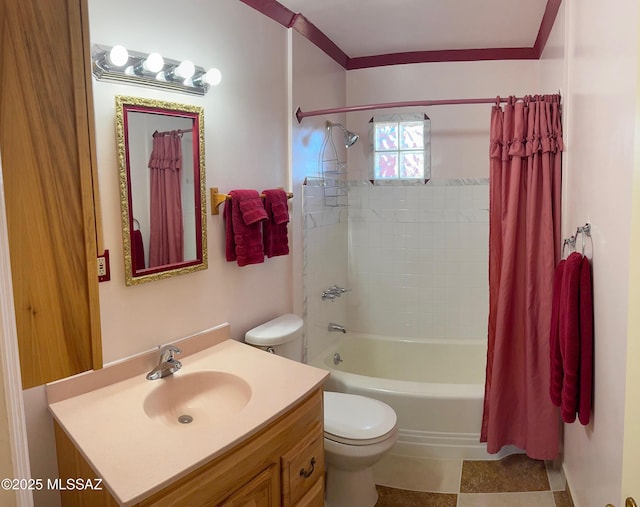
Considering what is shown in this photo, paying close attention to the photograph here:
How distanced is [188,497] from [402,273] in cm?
255

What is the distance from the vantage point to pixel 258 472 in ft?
4.75

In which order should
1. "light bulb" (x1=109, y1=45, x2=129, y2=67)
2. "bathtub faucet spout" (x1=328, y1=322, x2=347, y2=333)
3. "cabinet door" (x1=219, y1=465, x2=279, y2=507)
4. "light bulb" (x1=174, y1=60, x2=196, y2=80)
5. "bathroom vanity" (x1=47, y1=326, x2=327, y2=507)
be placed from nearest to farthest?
"bathroom vanity" (x1=47, y1=326, x2=327, y2=507), "cabinet door" (x1=219, y1=465, x2=279, y2=507), "light bulb" (x1=109, y1=45, x2=129, y2=67), "light bulb" (x1=174, y1=60, x2=196, y2=80), "bathtub faucet spout" (x1=328, y1=322, x2=347, y2=333)

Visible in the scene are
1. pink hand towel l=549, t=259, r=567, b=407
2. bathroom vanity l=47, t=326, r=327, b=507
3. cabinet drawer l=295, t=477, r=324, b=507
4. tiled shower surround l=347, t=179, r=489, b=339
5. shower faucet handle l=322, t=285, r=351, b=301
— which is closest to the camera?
bathroom vanity l=47, t=326, r=327, b=507

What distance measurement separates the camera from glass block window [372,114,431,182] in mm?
3408

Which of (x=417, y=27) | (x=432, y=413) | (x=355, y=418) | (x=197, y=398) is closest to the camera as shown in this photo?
(x=197, y=398)

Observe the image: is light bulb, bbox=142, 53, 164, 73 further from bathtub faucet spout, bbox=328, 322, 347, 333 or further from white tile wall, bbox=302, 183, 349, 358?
bathtub faucet spout, bbox=328, 322, 347, 333

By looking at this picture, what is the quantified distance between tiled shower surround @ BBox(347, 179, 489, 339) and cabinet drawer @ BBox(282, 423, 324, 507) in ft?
6.26

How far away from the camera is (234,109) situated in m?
2.17

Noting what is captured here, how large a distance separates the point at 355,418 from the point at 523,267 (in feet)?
3.80

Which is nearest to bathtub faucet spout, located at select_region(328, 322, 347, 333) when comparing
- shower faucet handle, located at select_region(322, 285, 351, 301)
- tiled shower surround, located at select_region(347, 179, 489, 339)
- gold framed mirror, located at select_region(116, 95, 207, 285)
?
shower faucet handle, located at select_region(322, 285, 351, 301)

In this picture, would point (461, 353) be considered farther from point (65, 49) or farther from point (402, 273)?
point (65, 49)

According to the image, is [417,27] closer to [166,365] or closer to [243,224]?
[243,224]

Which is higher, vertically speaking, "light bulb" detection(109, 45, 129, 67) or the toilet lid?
"light bulb" detection(109, 45, 129, 67)

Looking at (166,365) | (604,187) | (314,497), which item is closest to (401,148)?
(604,187)
